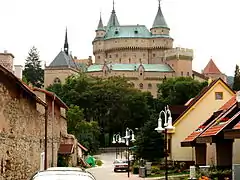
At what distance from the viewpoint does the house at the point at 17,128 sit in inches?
706

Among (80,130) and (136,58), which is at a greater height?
(136,58)

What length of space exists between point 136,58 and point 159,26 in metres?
12.0

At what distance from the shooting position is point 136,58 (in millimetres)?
165125

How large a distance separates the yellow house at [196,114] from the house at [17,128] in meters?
16.0

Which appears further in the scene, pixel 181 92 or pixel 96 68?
pixel 96 68

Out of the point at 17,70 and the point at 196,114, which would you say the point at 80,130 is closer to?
the point at 196,114

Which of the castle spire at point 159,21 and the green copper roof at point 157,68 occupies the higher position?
the castle spire at point 159,21

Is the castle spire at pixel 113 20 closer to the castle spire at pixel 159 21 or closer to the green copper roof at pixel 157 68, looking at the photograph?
the castle spire at pixel 159 21

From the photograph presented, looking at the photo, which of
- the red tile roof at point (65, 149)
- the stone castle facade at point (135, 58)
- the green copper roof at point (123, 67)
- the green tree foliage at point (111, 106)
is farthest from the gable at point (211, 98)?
the green copper roof at point (123, 67)

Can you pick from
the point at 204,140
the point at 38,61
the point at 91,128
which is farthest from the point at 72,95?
the point at 204,140

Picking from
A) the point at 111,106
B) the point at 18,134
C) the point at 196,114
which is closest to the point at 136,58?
the point at 111,106

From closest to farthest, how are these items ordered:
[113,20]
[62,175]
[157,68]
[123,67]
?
1. [62,175]
2. [157,68]
3. [123,67]
4. [113,20]

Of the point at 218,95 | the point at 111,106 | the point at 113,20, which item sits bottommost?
the point at 218,95

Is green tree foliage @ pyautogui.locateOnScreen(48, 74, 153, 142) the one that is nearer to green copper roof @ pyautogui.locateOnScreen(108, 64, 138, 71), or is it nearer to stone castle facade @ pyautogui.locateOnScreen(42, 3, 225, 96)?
stone castle facade @ pyautogui.locateOnScreen(42, 3, 225, 96)
